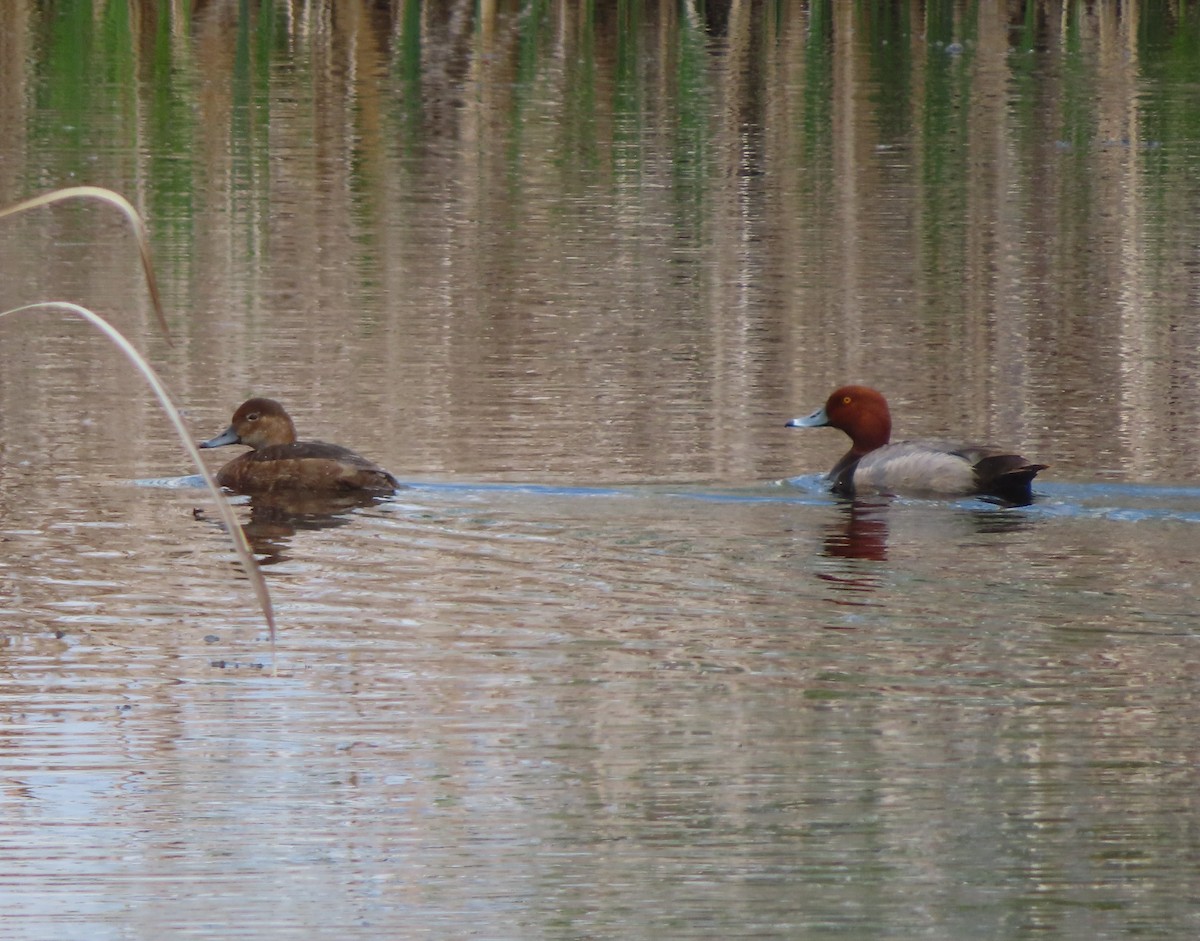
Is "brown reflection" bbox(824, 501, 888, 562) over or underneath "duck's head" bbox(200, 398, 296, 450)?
underneath

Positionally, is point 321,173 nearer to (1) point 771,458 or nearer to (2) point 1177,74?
(1) point 771,458

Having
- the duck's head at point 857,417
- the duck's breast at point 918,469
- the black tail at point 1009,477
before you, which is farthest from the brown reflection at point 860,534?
the duck's head at point 857,417

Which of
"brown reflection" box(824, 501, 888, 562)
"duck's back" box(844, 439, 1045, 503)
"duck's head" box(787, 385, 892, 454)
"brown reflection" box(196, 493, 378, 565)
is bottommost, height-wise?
"brown reflection" box(824, 501, 888, 562)

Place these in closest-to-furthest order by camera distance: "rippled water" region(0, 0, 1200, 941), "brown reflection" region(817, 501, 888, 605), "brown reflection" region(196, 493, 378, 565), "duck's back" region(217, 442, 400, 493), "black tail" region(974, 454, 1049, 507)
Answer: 1. "rippled water" region(0, 0, 1200, 941)
2. "brown reflection" region(817, 501, 888, 605)
3. "brown reflection" region(196, 493, 378, 565)
4. "black tail" region(974, 454, 1049, 507)
5. "duck's back" region(217, 442, 400, 493)

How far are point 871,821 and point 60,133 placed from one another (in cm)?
1773

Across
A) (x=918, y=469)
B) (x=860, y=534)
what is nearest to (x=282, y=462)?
(x=860, y=534)

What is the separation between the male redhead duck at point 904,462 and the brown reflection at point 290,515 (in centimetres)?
192

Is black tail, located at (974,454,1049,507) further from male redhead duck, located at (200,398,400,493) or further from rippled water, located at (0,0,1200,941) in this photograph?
male redhead duck, located at (200,398,400,493)

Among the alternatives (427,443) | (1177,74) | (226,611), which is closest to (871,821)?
Answer: (226,611)

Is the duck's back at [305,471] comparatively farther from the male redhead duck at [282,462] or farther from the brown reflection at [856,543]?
the brown reflection at [856,543]

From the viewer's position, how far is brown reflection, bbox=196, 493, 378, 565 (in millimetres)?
8992

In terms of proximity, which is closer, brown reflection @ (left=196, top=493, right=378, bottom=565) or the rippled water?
the rippled water

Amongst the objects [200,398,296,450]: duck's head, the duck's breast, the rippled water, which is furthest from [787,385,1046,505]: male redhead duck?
[200,398,296,450]: duck's head

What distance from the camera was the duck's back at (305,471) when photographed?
30.9 feet
